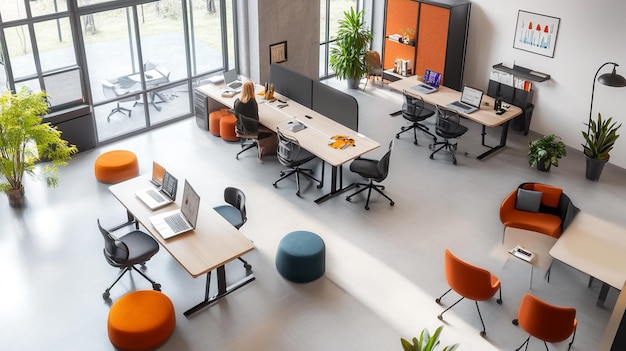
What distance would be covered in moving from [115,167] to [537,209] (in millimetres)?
5764

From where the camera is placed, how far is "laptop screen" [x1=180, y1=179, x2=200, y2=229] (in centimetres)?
658

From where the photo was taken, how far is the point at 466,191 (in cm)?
905

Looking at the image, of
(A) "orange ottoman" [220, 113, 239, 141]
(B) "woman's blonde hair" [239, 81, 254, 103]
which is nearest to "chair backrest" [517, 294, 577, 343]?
(B) "woman's blonde hair" [239, 81, 254, 103]

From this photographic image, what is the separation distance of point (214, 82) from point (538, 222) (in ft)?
18.6

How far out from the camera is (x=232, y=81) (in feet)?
34.5

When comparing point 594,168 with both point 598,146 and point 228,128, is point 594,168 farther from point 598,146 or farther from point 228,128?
point 228,128

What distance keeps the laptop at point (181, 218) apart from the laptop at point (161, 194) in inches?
8.2

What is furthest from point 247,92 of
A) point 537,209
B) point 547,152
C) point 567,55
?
point 567,55

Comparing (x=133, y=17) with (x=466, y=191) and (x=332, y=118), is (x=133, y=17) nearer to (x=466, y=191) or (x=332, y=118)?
(x=332, y=118)

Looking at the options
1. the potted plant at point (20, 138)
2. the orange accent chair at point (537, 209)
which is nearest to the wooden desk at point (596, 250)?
the orange accent chair at point (537, 209)

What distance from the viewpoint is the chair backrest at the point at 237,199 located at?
24.0 feet

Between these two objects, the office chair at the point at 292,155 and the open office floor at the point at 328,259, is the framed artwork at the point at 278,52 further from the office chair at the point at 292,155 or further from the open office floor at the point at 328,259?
the office chair at the point at 292,155

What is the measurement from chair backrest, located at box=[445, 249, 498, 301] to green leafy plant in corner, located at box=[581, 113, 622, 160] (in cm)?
393

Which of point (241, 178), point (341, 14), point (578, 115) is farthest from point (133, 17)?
point (578, 115)
